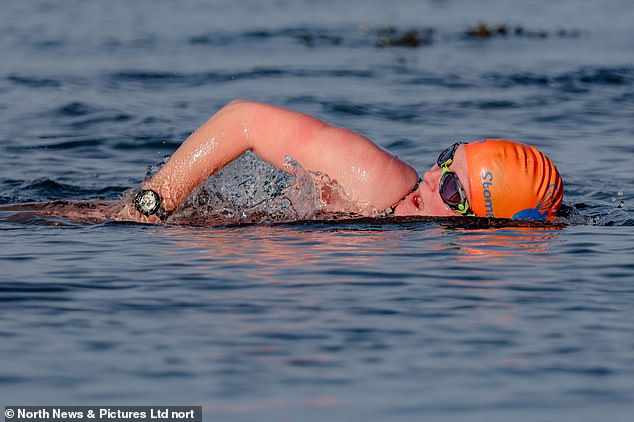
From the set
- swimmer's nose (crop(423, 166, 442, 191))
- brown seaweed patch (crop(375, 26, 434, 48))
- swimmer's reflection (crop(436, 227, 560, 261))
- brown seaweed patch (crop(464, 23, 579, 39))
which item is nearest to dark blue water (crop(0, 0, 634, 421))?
swimmer's reflection (crop(436, 227, 560, 261))

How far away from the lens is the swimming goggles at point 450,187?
24.6 ft

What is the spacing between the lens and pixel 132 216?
7.70 m

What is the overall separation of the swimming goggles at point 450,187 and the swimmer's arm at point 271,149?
1.32 feet

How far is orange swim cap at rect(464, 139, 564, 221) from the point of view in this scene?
24.5 feet

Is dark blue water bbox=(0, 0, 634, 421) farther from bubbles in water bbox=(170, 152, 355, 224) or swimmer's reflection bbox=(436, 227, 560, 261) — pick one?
bubbles in water bbox=(170, 152, 355, 224)

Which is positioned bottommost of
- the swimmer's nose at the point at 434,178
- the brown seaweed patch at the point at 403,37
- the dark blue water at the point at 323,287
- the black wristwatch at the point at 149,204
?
the dark blue water at the point at 323,287

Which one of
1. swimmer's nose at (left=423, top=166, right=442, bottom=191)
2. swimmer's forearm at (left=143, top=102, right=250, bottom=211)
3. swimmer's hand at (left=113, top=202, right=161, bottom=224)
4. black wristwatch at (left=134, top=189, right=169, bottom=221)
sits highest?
swimmer's forearm at (left=143, top=102, right=250, bottom=211)

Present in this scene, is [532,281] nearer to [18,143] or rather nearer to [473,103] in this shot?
→ [18,143]

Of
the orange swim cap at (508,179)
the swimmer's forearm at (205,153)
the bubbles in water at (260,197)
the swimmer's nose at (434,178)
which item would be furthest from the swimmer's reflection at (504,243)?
the swimmer's forearm at (205,153)

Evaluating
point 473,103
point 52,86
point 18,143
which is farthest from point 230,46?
point 18,143

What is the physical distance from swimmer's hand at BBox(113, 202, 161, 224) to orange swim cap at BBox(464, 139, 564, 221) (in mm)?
2125

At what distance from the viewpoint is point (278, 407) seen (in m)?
4.42

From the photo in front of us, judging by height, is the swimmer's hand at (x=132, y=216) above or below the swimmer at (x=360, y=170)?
below

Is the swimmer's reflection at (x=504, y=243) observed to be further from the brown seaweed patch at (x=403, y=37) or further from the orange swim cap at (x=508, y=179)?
the brown seaweed patch at (x=403, y=37)
